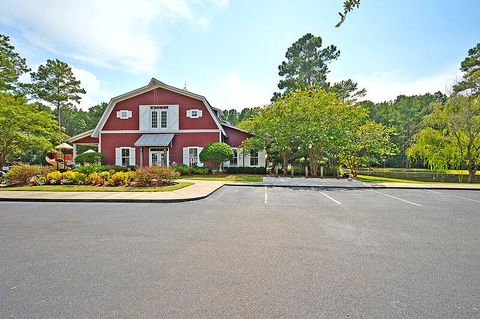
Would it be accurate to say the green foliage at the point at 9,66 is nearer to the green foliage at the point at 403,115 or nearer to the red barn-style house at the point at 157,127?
the red barn-style house at the point at 157,127

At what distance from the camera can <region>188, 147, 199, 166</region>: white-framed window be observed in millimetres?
21297

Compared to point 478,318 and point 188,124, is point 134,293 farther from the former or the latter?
point 188,124

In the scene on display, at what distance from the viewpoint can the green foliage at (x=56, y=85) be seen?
3500 cm

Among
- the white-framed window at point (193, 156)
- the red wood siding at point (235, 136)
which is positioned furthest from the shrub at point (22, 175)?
the red wood siding at point (235, 136)

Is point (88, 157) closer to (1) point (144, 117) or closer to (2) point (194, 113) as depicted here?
(1) point (144, 117)

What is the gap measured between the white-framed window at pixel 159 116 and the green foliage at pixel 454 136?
22796 millimetres

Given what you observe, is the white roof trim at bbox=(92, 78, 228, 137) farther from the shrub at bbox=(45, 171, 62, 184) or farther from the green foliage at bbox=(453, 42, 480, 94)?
the green foliage at bbox=(453, 42, 480, 94)

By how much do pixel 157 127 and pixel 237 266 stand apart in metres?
20.3

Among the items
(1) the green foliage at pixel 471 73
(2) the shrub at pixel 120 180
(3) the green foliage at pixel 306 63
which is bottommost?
(2) the shrub at pixel 120 180

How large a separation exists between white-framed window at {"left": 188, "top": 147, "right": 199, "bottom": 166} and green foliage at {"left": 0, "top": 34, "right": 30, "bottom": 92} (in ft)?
69.1

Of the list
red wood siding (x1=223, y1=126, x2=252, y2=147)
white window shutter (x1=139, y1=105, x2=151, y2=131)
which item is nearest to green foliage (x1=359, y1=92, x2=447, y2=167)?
red wood siding (x1=223, y1=126, x2=252, y2=147)

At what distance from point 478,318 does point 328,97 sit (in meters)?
18.5

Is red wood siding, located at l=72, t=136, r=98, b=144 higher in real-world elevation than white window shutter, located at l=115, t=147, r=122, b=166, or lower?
higher

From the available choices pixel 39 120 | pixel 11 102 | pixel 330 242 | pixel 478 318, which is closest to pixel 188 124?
pixel 39 120
